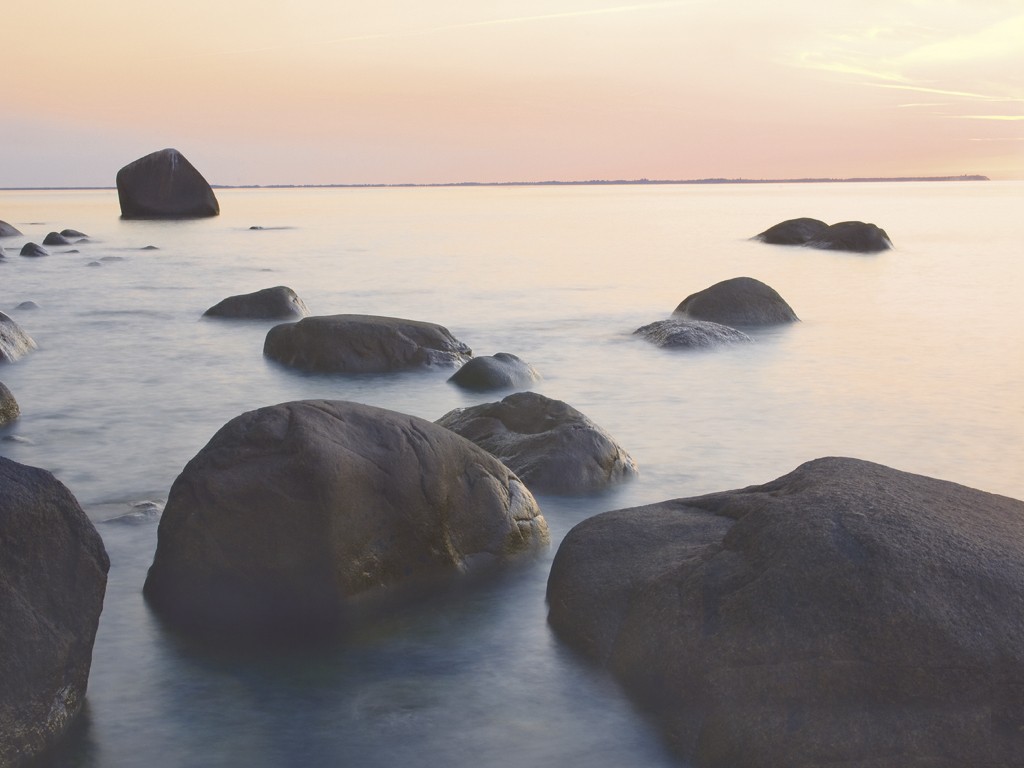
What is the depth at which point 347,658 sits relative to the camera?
14.5 feet

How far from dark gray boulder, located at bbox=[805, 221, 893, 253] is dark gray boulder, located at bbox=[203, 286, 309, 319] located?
17764 millimetres

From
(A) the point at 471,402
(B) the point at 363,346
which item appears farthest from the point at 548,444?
(B) the point at 363,346

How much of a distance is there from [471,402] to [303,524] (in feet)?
15.2

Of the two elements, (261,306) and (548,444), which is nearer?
(548,444)

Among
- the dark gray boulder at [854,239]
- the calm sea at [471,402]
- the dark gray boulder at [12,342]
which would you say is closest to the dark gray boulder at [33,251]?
the calm sea at [471,402]

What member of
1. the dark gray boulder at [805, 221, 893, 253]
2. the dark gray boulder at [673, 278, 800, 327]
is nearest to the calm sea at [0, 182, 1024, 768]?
the dark gray boulder at [673, 278, 800, 327]

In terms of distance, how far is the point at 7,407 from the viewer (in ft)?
28.4

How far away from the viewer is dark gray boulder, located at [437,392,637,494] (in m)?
6.63

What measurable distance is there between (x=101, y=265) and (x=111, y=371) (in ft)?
45.2

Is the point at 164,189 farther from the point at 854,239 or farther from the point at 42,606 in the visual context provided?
the point at 42,606

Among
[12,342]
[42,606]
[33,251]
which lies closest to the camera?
[42,606]

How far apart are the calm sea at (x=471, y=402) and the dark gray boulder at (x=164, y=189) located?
49.0ft

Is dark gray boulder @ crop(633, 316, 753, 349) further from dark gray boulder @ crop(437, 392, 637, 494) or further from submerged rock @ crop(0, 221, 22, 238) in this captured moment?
submerged rock @ crop(0, 221, 22, 238)

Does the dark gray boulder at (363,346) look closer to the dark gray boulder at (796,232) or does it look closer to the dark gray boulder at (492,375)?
the dark gray boulder at (492,375)
